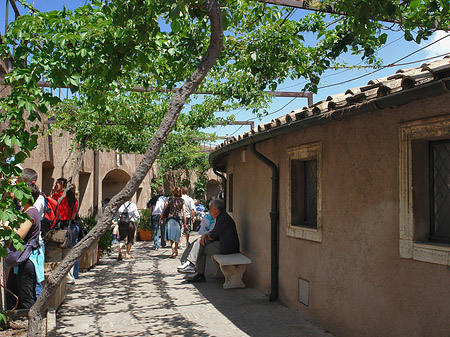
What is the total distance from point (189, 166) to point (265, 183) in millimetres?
19505

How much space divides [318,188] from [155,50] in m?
2.65

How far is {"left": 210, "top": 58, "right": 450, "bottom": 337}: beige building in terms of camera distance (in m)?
3.89

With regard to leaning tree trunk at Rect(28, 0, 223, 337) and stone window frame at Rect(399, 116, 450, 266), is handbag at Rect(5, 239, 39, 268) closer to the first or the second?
leaning tree trunk at Rect(28, 0, 223, 337)

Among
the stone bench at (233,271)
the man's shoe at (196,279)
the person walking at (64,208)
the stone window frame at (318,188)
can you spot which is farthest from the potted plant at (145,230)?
the stone window frame at (318,188)

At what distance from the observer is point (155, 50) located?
6.11m

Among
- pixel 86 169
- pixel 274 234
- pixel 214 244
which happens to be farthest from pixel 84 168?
pixel 274 234

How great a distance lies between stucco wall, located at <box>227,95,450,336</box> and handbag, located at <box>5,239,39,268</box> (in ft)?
10.6

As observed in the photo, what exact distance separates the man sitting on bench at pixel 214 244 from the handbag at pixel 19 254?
3.54 m

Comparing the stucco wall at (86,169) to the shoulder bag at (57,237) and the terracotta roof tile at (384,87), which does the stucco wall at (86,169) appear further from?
the terracotta roof tile at (384,87)

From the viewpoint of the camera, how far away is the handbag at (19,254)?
5.27 m

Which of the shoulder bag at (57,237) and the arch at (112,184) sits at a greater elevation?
the arch at (112,184)

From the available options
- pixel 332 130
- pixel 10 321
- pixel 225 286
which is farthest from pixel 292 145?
pixel 10 321

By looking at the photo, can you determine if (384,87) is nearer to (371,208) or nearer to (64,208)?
(371,208)

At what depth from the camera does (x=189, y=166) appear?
2694cm
